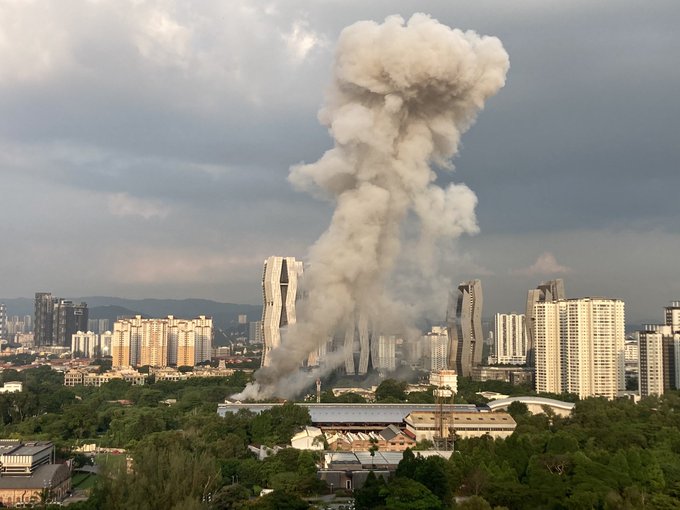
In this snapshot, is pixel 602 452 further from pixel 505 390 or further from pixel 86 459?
pixel 505 390

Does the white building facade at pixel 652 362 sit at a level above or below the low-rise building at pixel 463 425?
above

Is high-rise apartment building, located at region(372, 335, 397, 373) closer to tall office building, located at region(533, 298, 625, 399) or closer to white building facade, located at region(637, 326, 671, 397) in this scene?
tall office building, located at region(533, 298, 625, 399)

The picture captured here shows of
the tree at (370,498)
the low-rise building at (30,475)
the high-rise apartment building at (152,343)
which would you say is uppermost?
the high-rise apartment building at (152,343)

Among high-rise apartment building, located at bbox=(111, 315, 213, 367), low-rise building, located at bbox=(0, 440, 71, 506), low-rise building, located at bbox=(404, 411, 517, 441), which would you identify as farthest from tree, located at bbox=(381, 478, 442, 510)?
high-rise apartment building, located at bbox=(111, 315, 213, 367)

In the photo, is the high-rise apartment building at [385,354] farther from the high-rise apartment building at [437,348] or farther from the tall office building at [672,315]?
the tall office building at [672,315]

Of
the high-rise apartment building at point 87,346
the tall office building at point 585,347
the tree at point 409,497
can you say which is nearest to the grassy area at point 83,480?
the tree at point 409,497
